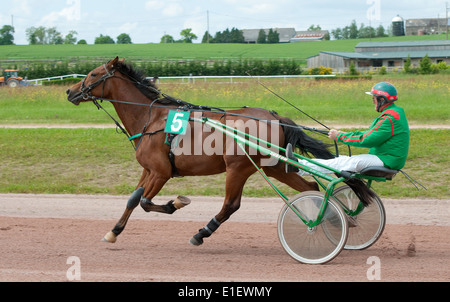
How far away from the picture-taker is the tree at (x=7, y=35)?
8912 centimetres

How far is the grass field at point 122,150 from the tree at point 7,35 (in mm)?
74428

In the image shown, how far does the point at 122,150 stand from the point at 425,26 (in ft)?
326

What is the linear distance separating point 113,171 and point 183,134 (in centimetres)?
489

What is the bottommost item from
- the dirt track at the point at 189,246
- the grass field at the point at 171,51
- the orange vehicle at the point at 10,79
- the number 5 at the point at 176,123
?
the dirt track at the point at 189,246

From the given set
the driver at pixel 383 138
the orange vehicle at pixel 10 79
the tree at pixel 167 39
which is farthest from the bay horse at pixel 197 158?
the tree at pixel 167 39

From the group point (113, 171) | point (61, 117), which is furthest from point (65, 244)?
point (61, 117)

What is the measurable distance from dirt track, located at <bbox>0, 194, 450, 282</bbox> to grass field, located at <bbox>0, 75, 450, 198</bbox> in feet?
2.95

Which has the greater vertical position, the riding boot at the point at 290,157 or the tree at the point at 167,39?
the tree at the point at 167,39

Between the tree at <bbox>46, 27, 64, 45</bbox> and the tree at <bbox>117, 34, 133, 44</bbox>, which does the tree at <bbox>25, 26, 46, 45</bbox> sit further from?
the tree at <bbox>117, 34, 133, 44</bbox>

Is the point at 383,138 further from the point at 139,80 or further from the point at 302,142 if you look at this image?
the point at 139,80

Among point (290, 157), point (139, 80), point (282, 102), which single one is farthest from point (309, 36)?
point (290, 157)

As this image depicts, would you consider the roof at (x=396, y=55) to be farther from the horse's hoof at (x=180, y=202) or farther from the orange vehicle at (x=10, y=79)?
the horse's hoof at (x=180, y=202)

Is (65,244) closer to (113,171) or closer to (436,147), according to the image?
(113,171)

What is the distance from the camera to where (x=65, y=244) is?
602cm
